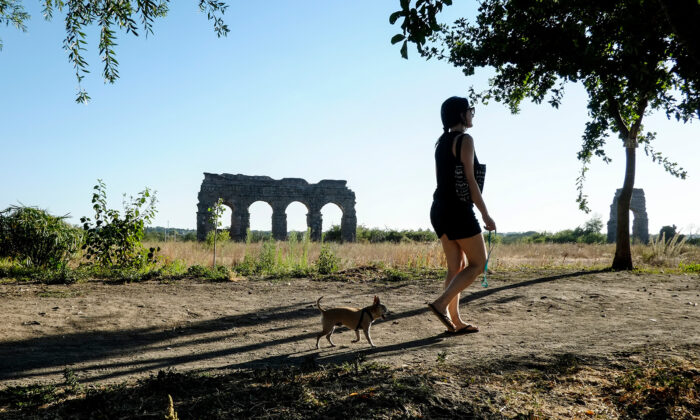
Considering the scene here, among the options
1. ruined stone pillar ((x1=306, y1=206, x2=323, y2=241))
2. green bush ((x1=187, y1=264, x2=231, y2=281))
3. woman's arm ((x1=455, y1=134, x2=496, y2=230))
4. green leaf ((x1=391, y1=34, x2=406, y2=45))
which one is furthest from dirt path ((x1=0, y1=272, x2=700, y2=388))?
ruined stone pillar ((x1=306, y1=206, x2=323, y2=241))

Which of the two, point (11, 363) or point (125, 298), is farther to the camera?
point (125, 298)

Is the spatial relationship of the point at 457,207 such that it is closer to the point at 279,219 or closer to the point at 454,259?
the point at 454,259

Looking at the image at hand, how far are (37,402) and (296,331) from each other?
231cm

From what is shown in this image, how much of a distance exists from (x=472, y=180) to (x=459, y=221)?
35cm

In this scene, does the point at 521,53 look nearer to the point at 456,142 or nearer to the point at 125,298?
the point at 456,142

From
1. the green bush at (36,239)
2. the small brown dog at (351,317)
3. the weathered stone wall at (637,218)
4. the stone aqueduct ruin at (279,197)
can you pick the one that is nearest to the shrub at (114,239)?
the green bush at (36,239)

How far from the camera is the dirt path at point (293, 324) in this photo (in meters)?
3.41

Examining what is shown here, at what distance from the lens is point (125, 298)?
5.89 metres

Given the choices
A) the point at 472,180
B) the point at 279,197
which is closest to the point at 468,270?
the point at 472,180

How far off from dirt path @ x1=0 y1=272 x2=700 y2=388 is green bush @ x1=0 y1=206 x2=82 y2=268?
182 cm

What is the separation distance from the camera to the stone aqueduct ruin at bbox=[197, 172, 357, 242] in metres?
29.8

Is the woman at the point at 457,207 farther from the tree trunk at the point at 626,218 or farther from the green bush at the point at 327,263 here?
the tree trunk at the point at 626,218

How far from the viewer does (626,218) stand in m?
9.42

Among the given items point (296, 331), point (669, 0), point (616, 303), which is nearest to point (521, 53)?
point (616, 303)
